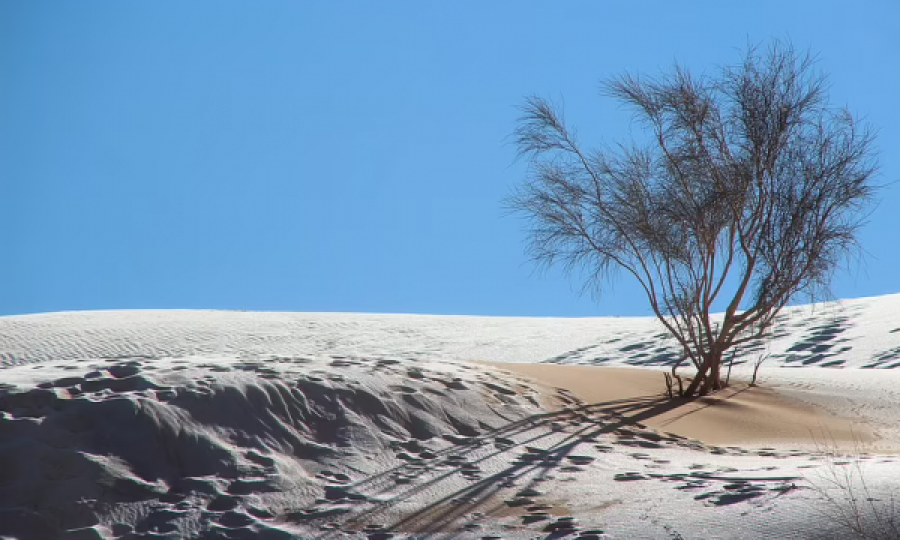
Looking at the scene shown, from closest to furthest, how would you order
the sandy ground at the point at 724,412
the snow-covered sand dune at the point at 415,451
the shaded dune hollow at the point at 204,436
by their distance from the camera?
the snow-covered sand dune at the point at 415,451 < the shaded dune hollow at the point at 204,436 < the sandy ground at the point at 724,412

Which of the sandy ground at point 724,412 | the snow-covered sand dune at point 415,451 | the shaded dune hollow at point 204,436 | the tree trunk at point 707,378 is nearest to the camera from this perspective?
the snow-covered sand dune at point 415,451

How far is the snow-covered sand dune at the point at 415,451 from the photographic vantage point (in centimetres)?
574

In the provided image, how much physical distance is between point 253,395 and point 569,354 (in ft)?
37.5

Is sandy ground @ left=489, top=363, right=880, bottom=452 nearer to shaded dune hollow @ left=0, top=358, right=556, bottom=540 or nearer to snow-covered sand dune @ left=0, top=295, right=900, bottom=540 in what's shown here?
snow-covered sand dune @ left=0, top=295, right=900, bottom=540

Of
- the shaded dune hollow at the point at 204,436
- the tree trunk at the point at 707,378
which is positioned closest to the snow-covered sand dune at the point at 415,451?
the shaded dune hollow at the point at 204,436

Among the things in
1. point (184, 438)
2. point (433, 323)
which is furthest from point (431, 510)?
point (433, 323)

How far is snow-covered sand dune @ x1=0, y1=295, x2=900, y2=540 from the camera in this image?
18.8 ft

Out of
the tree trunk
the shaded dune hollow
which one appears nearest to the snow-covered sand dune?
the shaded dune hollow

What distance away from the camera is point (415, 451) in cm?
738

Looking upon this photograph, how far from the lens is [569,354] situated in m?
18.2

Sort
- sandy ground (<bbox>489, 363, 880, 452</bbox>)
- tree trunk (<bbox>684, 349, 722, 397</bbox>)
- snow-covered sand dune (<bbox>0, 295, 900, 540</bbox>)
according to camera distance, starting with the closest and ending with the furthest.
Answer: snow-covered sand dune (<bbox>0, 295, 900, 540</bbox>) → sandy ground (<bbox>489, 363, 880, 452</bbox>) → tree trunk (<bbox>684, 349, 722, 397</bbox>)

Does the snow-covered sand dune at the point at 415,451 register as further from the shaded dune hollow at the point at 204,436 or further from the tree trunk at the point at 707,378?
the tree trunk at the point at 707,378

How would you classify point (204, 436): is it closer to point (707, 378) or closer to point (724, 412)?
point (724, 412)

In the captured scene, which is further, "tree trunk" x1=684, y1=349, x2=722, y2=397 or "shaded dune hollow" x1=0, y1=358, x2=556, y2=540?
"tree trunk" x1=684, y1=349, x2=722, y2=397
